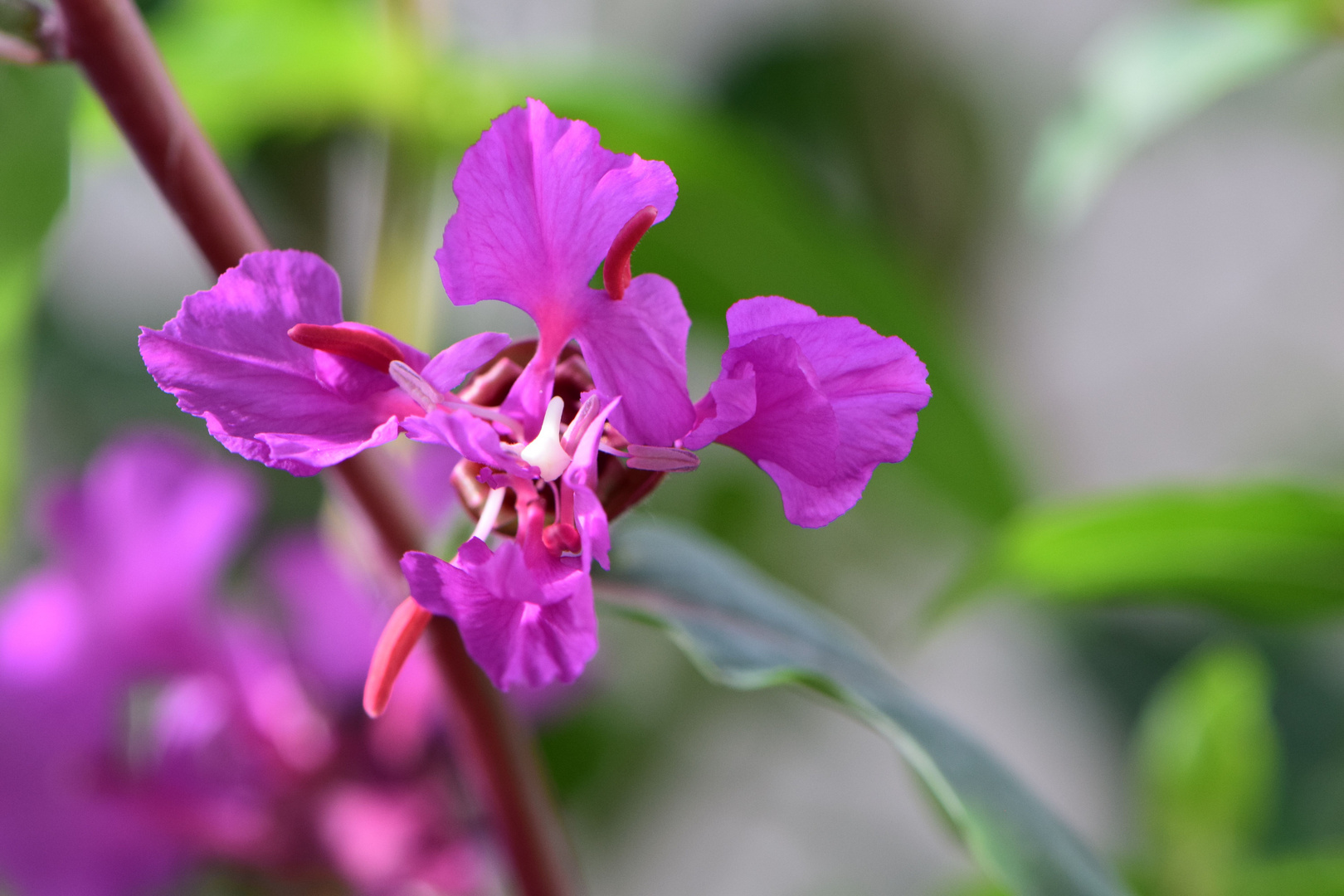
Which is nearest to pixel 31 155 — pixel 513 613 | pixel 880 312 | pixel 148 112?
pixel 148 112

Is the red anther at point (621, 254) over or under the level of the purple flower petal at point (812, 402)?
over

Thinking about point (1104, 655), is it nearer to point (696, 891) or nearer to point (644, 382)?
point (696, 891)

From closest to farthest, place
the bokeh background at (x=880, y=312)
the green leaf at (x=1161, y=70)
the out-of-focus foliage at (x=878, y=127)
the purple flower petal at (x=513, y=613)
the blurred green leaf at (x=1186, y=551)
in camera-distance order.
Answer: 1. the purple flower petal at (x=513, y=613)
2. the blurred green leaf at (x=1186, y=551)
3. the green leaf at (x=1161, y=70)
4. the bokeh background at (x=880, y=312)
5. the out-of-focus foliage at (x=878, y=127)

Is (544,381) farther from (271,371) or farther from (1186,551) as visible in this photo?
(1186,551)

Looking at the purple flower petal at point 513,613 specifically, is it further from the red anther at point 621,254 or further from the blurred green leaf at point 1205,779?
the blurred green leaf at point 1205,779

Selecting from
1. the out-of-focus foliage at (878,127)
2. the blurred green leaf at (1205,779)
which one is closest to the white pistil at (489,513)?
the blurred green leaf at (1205,779)
